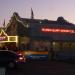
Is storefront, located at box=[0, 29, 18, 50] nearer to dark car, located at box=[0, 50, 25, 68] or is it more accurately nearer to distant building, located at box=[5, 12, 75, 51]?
Result: distant building, located at box=[5, 12, 75, 51]

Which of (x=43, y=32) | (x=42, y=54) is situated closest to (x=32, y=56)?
(x=42, y=54)

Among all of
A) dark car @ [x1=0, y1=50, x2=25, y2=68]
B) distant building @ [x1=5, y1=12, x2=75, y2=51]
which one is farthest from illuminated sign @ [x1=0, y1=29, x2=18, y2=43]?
dark car @ [x1=0, y1=50, x2=25, y2=68]

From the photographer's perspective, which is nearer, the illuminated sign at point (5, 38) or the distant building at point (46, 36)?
the distant building at point (46, 36)

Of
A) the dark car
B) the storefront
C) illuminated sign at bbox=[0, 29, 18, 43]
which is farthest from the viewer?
illuminated sign at bbox=[0, 29, 18, 43]

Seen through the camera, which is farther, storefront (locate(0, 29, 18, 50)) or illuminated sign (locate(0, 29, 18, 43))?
illuminated sign (locate(0, 29, 18, 43))

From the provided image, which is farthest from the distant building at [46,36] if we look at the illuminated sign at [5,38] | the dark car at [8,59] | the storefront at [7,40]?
the dark car at [8,59]

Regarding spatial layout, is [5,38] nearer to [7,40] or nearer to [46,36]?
[7,40]

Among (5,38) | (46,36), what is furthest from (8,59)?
Result: (5,38)

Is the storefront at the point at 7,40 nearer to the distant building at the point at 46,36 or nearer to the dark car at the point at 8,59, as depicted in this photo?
the distant building at the point at 46,36

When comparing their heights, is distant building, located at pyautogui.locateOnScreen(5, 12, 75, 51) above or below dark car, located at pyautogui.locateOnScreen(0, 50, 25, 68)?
above

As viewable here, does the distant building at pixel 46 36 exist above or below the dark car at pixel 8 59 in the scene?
above

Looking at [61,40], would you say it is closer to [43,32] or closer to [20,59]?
[43,32]

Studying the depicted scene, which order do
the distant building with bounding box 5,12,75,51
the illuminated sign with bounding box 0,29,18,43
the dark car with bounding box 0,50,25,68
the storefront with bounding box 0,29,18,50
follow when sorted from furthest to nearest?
the illuminated sign with bounding box 0,29,18,43 → the storefront with bounding box 0,29,18,50 → the distant building with bounding box 5,12,75,51 → the dark car with bounding box 0,50,25,68

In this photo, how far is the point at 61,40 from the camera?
163 ft
